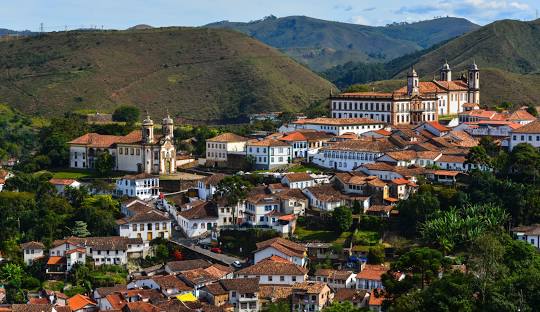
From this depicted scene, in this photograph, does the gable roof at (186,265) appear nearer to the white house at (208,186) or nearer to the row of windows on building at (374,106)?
the white house at (208,186)

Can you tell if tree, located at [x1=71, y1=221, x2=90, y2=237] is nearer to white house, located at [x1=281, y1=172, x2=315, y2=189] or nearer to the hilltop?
white house, located at [x1=281, y1=172, x2=315, y2=189]

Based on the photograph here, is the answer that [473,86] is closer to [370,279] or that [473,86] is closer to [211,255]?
[211,255]

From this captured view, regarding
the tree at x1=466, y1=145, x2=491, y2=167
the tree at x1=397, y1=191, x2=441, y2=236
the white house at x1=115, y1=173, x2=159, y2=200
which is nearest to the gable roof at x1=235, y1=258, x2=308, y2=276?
the tree at x1=397, y1=191, x2=441, y2=236

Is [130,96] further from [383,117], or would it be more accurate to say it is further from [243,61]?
[383,117]

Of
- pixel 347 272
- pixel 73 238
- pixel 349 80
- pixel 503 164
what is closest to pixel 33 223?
pixel 73 238

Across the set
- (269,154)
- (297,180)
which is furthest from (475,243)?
(269,154)

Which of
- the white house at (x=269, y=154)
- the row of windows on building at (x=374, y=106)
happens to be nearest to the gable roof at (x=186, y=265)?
the white house at (x=269, y=154)
